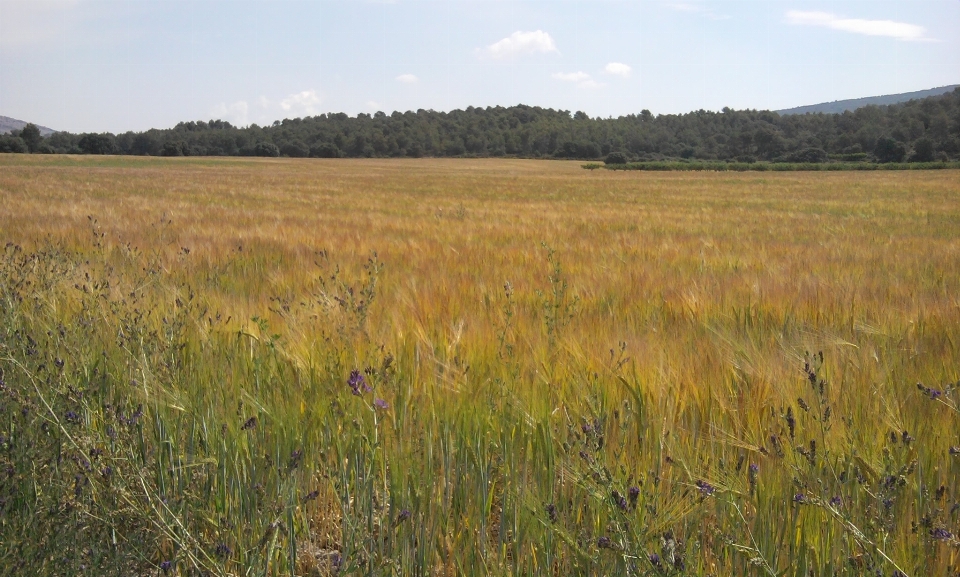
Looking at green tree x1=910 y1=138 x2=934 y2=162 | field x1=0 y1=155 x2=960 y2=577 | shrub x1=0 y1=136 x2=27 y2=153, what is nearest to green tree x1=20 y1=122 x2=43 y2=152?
shrub x1=0 y1=136 x2=27 y2=153

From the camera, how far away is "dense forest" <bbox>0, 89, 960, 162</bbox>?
81.1 metres

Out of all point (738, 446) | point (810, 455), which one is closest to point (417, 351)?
point (738, 446)

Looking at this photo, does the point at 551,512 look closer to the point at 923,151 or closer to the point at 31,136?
the point at 923,151

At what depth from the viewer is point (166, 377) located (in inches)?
86.1

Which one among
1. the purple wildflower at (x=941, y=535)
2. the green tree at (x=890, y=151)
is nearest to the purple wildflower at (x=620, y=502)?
the purple wildflower at (x=941, y=535)

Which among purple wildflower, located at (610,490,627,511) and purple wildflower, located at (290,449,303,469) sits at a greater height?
purple wildflower, located at (610,490,627,511)

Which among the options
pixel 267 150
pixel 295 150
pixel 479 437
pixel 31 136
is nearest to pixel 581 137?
pixel 295 150

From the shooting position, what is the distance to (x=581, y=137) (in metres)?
108

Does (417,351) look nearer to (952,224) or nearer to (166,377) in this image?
(166,377)

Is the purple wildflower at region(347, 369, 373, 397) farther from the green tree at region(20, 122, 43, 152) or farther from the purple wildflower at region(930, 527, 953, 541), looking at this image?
the green tree at region(20, 122, 43, 152)

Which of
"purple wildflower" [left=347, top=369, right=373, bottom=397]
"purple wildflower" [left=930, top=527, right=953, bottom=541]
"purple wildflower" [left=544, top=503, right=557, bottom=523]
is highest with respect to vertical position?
"purple wildflower" [left=347, top=369, right=373, bottom=397]

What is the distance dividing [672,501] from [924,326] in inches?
80.8

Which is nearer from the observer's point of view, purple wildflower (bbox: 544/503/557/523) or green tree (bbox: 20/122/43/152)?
purple wildflower (bbox: 544/503/557/523)

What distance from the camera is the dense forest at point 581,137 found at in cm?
8112
